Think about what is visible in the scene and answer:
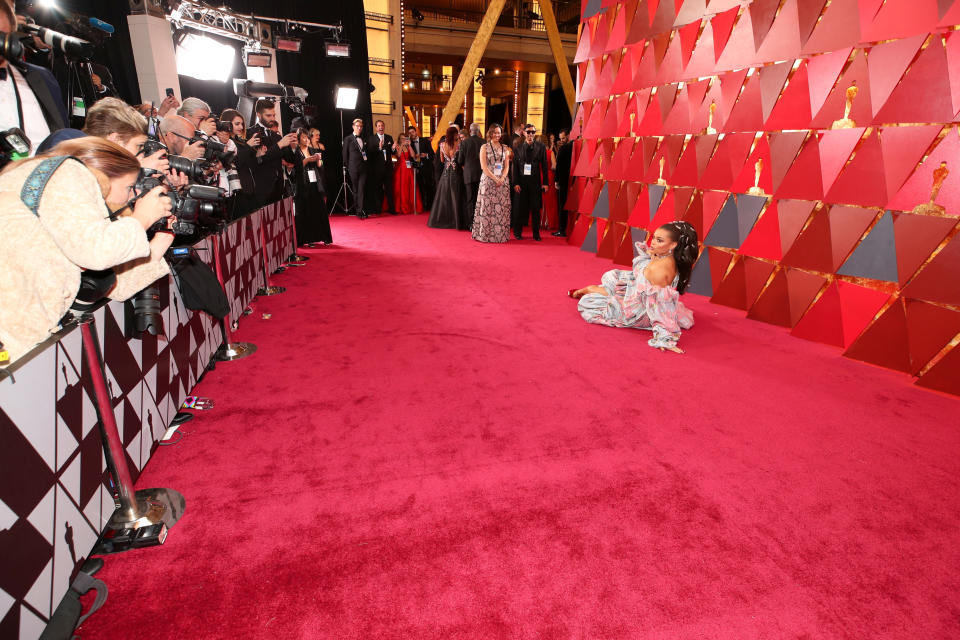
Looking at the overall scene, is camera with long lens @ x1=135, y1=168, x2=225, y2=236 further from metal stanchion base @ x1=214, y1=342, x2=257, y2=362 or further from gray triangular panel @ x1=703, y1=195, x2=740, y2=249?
gray triangular panel @ x1=703, y1=195, x2=740, y2=249

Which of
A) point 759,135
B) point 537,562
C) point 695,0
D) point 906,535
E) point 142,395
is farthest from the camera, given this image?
point 695,0

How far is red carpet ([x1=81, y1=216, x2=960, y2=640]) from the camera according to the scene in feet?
4.49

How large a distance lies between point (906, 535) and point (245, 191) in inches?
174

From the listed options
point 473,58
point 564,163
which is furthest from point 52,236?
point 473,58

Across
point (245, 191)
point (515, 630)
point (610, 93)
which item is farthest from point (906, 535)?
point (610, 93)

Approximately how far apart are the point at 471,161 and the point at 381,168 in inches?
114

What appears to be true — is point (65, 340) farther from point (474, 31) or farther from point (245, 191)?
point (474, 31)

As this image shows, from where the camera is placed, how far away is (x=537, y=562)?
5.02 feet

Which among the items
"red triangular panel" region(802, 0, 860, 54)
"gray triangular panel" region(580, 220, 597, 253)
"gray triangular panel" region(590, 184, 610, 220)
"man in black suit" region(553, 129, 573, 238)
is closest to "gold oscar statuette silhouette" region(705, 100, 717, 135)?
"red triangular panel" region(802, 0, 860, 54)

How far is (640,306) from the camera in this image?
3496mm

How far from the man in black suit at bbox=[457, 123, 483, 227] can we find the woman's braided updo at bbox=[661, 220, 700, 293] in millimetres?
3961

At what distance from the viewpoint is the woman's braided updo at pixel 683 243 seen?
10.8 feet

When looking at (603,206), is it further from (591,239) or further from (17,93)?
(17,93)

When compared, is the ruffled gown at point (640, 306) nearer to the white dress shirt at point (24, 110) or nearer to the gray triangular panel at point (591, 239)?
the gray triangular panel at point (591, 239)
